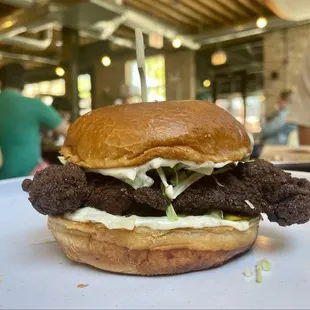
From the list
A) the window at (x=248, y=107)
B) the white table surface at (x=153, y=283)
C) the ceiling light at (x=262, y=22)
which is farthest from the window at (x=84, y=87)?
the white table surface at (x=153, y=283)

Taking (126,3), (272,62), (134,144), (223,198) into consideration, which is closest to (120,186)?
(134,144)

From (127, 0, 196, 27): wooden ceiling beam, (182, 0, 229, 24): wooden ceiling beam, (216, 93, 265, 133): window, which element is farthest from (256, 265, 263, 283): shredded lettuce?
(216, 93, 265, 133): window

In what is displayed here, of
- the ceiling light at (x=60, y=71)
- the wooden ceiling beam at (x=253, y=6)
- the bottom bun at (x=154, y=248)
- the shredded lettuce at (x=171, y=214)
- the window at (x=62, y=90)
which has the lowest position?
the bottom bun at (x=154, y=248)

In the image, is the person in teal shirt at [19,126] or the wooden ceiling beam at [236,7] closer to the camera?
the person in teal shirt at [19,126]

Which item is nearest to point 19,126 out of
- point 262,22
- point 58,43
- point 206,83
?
point 262,22

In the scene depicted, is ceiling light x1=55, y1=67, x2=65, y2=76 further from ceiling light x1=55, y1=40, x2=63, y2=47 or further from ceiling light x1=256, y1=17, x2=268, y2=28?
ceiling light x1=256, y1=17, x2=268, y2=28

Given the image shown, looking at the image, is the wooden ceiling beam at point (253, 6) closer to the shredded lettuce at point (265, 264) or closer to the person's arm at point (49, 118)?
the person's arm at point (49, 118)
